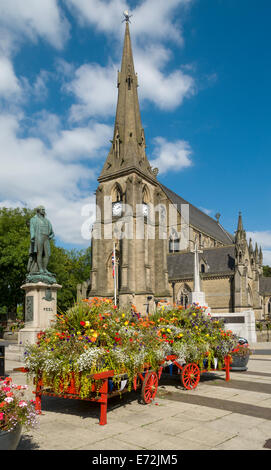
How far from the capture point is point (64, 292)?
4134cm

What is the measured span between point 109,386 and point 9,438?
2773 millimetres

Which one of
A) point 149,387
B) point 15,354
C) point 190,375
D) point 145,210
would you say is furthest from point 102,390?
point 145,210

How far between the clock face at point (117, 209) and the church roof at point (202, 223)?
12.2 metres

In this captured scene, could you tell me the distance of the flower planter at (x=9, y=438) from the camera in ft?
11.8

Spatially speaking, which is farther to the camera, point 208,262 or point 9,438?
point 208,262

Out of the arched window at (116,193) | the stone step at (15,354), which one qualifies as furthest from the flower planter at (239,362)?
the arched window at (116,193)

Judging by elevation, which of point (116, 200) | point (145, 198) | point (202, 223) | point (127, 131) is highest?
point (127, 131)

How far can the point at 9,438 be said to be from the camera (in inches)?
144

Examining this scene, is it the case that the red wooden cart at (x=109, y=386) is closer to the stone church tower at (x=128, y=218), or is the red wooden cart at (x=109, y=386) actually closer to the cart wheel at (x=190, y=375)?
the cart wheel at (x=190, y=375)

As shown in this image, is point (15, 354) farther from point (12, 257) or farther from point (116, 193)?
point (116, 193)
